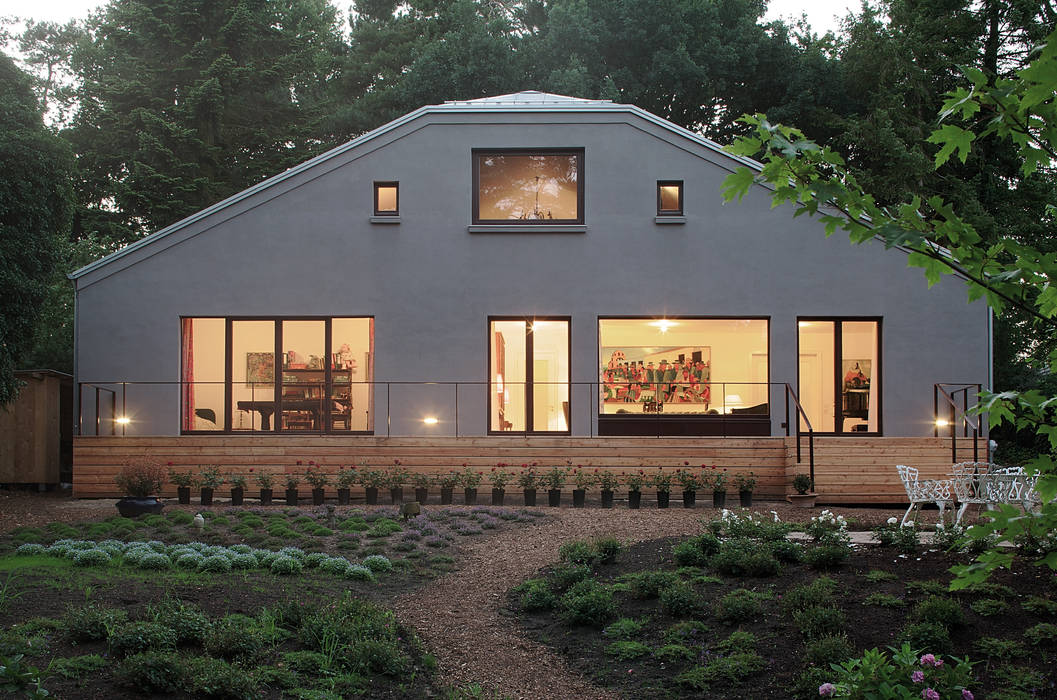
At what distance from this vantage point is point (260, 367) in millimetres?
15648

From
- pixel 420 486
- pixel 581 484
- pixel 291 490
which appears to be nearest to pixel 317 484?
pixel 291 490

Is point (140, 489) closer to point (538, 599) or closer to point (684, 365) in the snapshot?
point (538, 599)

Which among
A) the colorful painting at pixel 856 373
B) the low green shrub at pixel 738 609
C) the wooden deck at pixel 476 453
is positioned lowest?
the low green shrub at pixel 738 609

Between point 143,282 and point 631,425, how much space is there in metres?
8.89

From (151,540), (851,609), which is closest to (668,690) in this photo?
(851,609)

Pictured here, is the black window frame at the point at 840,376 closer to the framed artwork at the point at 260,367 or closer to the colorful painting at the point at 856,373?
the colorful painting at the point at 856,373

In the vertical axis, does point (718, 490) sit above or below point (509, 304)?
below

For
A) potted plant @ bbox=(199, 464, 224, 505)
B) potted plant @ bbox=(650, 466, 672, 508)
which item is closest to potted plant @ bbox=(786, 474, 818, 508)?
potted plant @ bbox=(650, 466, 672, 508)

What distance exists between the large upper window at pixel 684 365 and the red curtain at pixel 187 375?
283 inches

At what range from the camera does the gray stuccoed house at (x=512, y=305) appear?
15336 millimetres

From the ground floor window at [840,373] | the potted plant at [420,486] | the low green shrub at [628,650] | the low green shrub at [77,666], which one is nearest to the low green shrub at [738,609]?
the low green shrub at [628,650]

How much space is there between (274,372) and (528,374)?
448 centimetres

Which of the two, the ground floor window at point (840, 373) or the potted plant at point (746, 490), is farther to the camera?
the ground floor window at point (840, 373)

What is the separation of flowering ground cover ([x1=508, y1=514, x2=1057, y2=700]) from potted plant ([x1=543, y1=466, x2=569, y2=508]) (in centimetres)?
465
